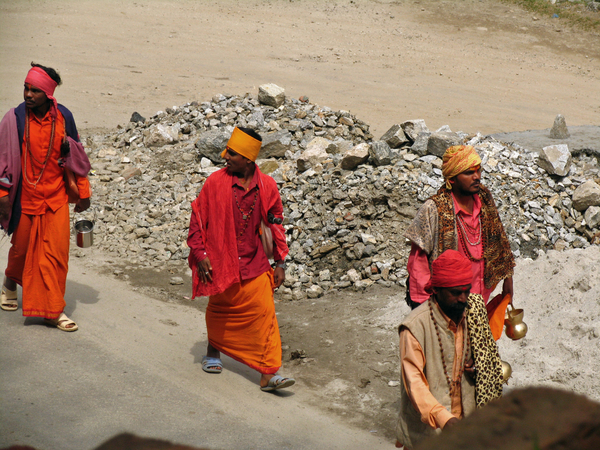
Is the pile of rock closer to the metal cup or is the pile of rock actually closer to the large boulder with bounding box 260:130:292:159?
the large boulder with bounding box 260:130:292:159

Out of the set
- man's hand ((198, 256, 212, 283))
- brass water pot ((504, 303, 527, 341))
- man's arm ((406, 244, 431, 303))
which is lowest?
man's hand ((198, 256, 212, 283))

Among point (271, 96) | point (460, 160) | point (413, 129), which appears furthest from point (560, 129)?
point (460, 160)

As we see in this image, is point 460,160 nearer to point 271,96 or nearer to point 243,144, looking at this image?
point 243,144

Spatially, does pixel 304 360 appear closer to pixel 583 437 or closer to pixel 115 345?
pixel 115 345

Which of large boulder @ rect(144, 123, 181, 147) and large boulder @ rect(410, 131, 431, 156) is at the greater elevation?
large boulder @ rect(410, 131, 431, 156)

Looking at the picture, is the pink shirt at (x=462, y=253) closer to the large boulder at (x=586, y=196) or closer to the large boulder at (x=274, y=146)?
the large boulder at (x=586, y=196)

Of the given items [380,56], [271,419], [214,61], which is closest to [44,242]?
[271,419]

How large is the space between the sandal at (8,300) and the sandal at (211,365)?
174cm

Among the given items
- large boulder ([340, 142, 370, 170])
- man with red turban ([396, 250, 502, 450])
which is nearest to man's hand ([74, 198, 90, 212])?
man with red turban ([396, 250, 502, 450])

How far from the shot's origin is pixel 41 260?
506cm

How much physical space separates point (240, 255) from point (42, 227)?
5.39 ft

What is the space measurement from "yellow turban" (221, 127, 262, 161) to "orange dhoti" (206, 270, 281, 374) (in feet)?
2.96

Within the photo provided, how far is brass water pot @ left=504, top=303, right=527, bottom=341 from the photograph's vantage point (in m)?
4.02

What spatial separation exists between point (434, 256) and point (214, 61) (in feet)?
53.9
